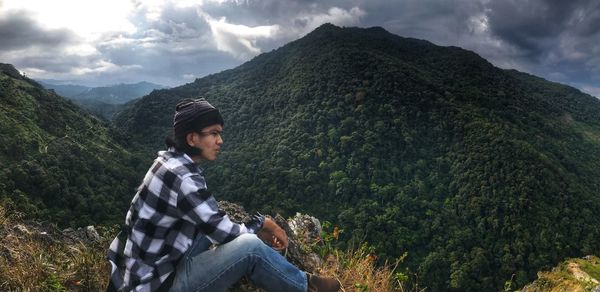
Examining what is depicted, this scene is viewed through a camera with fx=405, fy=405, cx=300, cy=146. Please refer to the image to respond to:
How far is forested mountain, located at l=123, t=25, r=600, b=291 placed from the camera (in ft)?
208

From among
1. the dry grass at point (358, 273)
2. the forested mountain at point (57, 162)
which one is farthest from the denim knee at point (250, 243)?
the forested mountain at point (57, 162)

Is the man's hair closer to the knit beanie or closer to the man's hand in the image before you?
the knit beanie

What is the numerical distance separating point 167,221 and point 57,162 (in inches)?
2598

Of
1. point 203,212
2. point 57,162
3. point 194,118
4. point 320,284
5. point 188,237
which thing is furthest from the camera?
point 57,162

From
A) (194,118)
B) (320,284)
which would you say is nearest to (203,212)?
(194,118)

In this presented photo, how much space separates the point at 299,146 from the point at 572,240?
54948 millimetres

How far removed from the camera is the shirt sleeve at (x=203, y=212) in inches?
113

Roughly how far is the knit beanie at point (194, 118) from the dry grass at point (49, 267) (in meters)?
1.99

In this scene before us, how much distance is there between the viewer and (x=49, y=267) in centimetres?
409

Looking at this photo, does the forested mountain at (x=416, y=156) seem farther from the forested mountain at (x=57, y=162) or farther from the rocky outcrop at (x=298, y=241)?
the rocky outcrop at (x=298, y=241)

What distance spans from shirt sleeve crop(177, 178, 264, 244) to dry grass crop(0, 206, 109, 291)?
1.91m

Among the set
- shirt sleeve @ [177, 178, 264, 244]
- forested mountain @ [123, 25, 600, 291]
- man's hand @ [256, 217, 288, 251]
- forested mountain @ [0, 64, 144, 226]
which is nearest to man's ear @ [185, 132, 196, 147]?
shirt sleeve @ [177, 178, 264, 244]

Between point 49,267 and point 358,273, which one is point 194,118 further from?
point 358,273

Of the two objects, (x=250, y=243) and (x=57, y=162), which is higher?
(x=250, y=243)
